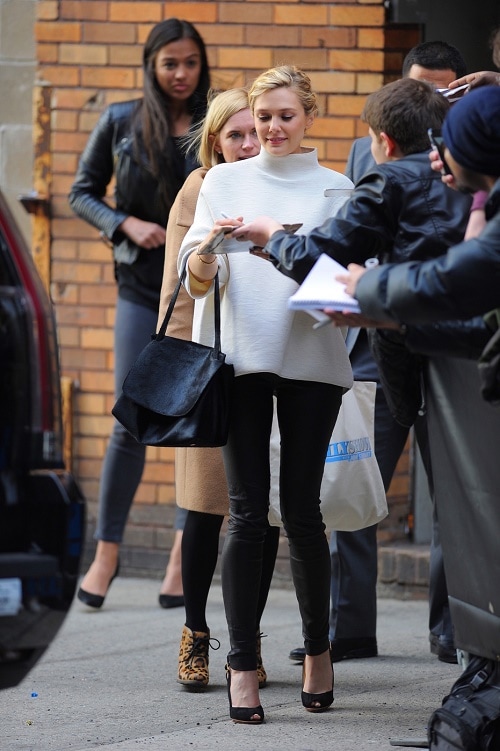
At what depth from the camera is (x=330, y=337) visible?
3881 millimetres

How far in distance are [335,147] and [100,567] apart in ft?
6.79

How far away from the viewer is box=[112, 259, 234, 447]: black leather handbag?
3715 millimetres

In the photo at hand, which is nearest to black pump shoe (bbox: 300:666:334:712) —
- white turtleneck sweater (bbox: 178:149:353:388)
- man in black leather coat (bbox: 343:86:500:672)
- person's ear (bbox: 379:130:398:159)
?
man in black leather coat (bbox: 343:86:500:672)

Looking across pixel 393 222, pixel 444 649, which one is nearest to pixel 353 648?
pixel 444 649

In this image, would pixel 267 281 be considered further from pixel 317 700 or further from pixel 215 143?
pixel 317 700

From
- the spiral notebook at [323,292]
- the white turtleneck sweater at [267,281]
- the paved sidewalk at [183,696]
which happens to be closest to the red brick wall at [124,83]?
the paved sidewalk at [183,696]

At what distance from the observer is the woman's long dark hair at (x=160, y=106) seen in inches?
208

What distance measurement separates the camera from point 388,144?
3404 mm

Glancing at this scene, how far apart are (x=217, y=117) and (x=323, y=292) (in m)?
1.36

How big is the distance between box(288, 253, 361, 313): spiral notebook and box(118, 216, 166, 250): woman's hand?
2280 mm

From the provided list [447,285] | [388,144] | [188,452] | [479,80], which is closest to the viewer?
[447,285]

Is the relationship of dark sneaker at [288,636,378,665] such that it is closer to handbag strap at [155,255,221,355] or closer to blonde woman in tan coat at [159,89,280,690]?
blonde woman in tan coat at [159,89,280,690]

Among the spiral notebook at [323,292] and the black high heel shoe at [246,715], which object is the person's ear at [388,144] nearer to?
the spiral notebook at [323,292]

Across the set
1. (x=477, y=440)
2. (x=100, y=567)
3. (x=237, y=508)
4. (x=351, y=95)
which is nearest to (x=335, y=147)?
(x=351, y=95)
